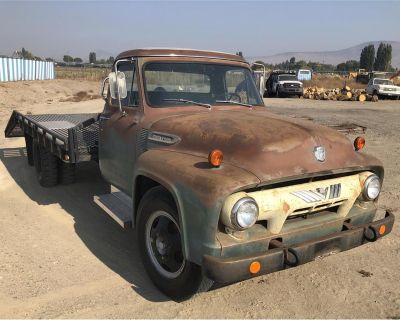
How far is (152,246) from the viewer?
12.0 ft

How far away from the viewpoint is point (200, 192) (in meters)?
2.92

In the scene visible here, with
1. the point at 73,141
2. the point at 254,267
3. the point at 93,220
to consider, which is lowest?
the point at 93,220

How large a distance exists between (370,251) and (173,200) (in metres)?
2.44

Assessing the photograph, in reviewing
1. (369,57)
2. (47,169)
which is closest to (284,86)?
(47,169)

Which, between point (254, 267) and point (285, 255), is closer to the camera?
point (254, 267)

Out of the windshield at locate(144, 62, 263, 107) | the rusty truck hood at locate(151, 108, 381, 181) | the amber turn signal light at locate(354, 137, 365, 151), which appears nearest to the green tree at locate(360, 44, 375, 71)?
the windshield at locate(144, 62, 263, 107)

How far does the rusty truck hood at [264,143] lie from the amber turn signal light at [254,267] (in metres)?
0.59

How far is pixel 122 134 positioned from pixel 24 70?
36356mm

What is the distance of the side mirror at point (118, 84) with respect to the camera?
4.21 m

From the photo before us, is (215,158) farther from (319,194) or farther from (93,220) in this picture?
(93,220)

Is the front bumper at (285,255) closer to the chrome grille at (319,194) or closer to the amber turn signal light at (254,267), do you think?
the amber turn signal light at (254,267)

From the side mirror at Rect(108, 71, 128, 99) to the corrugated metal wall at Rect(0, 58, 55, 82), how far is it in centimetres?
3080

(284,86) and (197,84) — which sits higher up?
(197,84)

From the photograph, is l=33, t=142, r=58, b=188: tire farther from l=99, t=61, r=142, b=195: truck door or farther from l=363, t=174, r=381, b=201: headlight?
l=363, t=174, r=381, b=201: headlight
